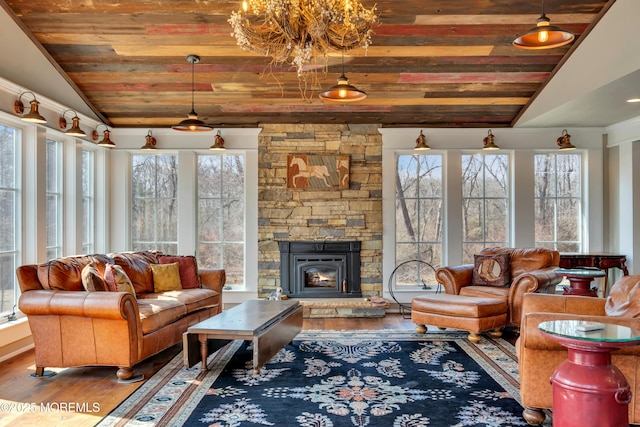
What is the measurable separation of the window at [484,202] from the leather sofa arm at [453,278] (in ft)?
3.67

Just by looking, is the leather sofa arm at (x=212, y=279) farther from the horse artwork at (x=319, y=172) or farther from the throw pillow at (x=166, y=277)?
the horse artwork at (x=319, y=172)

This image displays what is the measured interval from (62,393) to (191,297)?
64.7 inches

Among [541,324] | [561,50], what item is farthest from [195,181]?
[541,324]

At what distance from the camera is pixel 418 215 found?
6961 millimetres

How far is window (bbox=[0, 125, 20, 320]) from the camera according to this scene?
15.2 ft

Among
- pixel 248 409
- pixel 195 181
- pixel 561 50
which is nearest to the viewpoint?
pixel 248 409

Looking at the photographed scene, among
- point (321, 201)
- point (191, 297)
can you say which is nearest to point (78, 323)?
point (191, 297)

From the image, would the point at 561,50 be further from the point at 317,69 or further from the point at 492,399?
the point at 492,399

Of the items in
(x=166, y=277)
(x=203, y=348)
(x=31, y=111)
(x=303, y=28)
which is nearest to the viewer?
(x=303, y=28)

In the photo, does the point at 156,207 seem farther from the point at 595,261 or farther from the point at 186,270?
the point at 595,261

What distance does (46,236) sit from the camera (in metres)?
5.24

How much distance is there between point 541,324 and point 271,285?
14.8ft

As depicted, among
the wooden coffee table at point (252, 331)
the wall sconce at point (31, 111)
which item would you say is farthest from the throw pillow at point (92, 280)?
the wall sconce at point (31, 111)

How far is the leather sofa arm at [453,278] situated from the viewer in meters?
5.74
